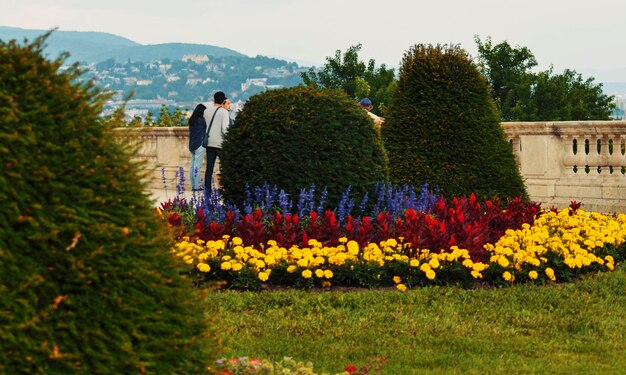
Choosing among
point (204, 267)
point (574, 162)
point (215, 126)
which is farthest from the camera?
point (574, 162)

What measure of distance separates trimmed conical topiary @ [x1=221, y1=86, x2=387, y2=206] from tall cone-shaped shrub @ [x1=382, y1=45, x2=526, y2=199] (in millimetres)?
1874

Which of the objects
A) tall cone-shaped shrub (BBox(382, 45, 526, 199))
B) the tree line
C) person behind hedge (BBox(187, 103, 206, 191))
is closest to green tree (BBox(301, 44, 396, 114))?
the tree line

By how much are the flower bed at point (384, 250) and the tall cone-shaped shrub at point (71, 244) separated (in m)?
4.48

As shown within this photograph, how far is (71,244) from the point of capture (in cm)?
335

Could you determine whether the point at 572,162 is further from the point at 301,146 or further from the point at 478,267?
the point at 478,267

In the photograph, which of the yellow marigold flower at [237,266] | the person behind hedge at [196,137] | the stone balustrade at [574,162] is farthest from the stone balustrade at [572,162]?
the yellow marigold flower at [237,266]

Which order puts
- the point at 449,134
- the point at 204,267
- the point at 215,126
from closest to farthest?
the point at 204,267
the point at 449,134
the point at 215,126

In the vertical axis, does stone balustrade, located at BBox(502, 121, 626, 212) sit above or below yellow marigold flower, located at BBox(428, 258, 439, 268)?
above

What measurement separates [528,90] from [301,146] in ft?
94.0

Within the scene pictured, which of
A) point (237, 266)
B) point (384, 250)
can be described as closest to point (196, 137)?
point (384, 250)

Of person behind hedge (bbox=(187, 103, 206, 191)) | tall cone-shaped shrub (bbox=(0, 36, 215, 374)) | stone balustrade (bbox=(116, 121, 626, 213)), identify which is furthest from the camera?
person behind hedge (bbox=(187, 103, 206, 191))

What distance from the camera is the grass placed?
652 cm

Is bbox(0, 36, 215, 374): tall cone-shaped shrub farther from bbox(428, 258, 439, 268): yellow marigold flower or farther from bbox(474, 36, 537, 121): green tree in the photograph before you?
bbox(474, 36, 537, 121): green tree

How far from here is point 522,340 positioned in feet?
23.1
